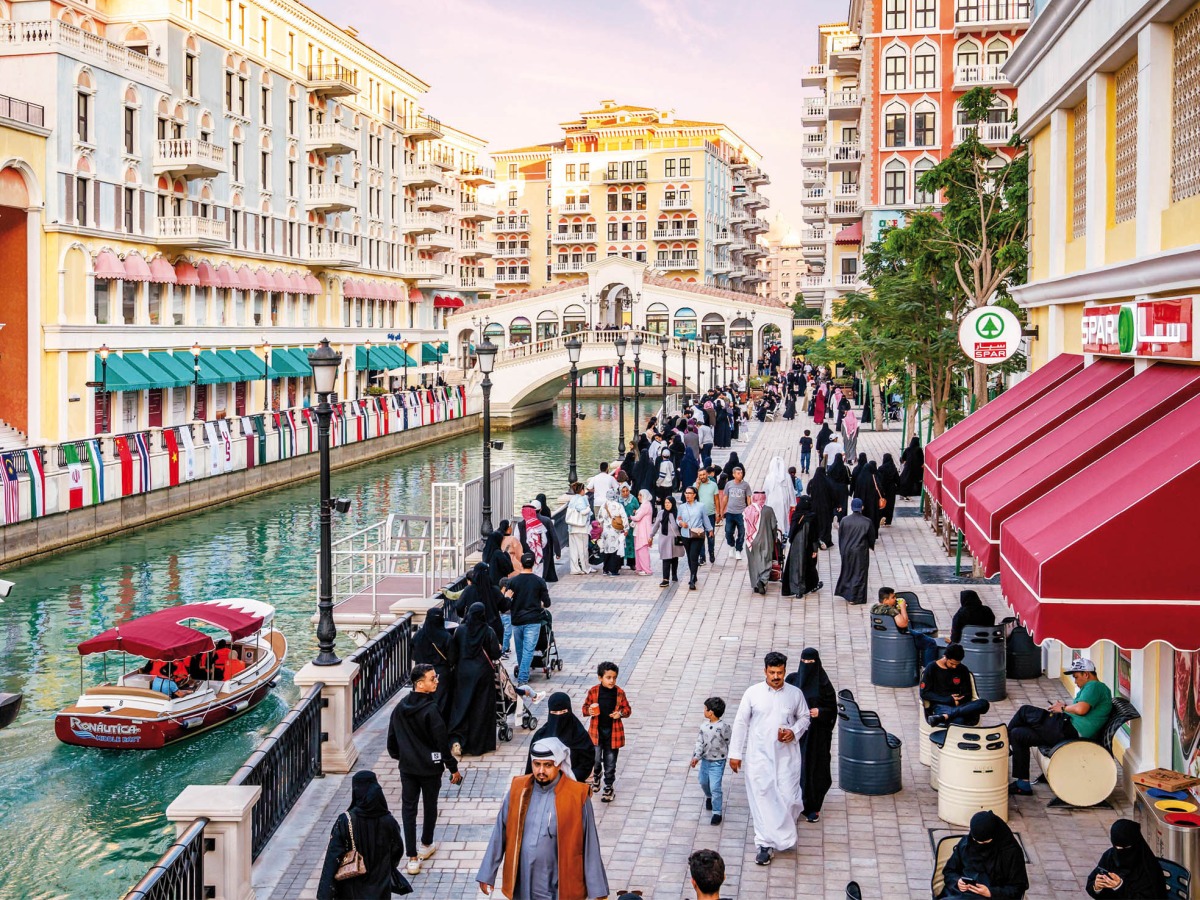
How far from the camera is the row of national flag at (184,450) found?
2898cm

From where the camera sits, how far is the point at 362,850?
8.06m

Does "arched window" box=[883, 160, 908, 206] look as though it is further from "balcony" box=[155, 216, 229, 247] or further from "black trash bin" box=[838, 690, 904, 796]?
"black trash bin" box=[838, 690, 904, 796]

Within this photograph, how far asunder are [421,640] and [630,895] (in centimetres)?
550

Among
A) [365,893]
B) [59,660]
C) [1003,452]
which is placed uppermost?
[1003,452]

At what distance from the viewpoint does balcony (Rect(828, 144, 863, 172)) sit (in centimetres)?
6394

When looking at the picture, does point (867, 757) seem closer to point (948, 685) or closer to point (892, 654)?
point (948, 685)

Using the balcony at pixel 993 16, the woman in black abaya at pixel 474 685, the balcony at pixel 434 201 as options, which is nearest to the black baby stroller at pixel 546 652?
the woman in black abaya at pixel 474 685

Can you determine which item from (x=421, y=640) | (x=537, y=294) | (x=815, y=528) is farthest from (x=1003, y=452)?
(x=537, y=294)

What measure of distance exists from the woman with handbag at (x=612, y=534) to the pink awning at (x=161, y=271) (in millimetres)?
27393

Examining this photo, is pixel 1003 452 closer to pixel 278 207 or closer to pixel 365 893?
pixel 365 893

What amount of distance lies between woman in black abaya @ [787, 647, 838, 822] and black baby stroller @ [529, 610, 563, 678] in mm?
4806

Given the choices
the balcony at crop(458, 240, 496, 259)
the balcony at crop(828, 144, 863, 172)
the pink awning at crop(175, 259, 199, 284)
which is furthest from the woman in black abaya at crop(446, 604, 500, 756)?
the balcony at crop(458, 240, 496, 259)

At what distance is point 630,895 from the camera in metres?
6.85

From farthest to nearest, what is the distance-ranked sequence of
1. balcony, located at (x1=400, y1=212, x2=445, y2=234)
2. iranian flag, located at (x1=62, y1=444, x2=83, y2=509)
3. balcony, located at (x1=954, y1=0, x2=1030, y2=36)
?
balcony, located at (x1=400, y1=212, x2=445, y2=234), balcony, located at (x1=954, y1=0, x2=1030, y2=36), iranian flag, located at (x1=62, y1=444, x2=83, y2=509)
